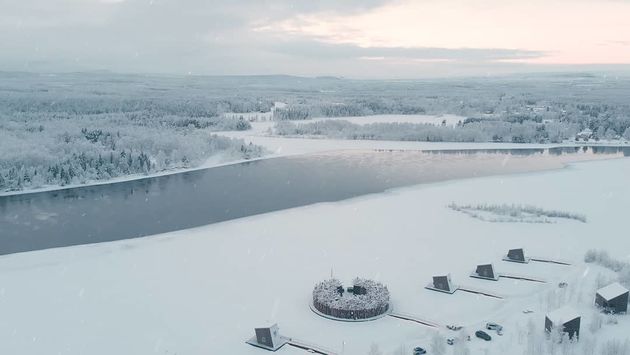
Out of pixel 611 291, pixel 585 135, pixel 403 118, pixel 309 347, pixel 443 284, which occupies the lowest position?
pixel 585 135

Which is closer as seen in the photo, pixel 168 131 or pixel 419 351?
pixel 419 351

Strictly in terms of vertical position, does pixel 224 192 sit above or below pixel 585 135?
above

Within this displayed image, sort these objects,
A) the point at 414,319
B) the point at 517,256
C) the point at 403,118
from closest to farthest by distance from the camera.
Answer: the point at 414,319
the point at 517,256
the point at 403,118

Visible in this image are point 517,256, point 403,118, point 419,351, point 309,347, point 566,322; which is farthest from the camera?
point 403,118

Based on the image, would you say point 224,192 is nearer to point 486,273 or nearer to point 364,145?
point 486,273

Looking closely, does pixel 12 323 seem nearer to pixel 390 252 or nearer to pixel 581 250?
pixel 390 252

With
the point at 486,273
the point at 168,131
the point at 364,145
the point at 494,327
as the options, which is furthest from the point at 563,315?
the point at 168,131

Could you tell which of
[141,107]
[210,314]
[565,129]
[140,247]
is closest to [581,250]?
[210,314]
